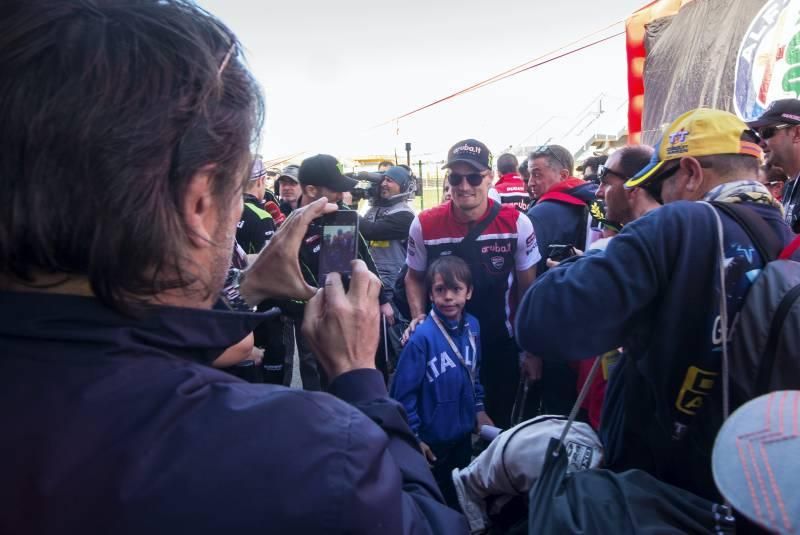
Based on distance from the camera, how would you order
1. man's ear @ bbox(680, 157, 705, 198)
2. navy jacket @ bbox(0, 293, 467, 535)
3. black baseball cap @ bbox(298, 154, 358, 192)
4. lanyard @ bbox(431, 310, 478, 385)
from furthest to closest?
black baseball cap @ bbox(298, 154, 358, 192) < lanyard @ bbox(431, 310, 478, 385) < man's ear @ bbox(680, 157, 705, 198) < navy jacket @ bbox(0, 293, 467, 535)

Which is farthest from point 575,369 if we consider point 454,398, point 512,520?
point 512,520

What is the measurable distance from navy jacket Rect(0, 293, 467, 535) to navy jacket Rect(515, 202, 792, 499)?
80 cm

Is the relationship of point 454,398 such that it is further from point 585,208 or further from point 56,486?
point 56,486

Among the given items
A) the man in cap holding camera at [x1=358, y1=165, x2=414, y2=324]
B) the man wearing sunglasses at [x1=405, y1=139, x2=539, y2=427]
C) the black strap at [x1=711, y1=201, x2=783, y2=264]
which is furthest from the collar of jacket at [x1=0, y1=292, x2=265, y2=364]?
the man in cap holding camera at [x1=358, y1=165, x2=414, y2=324]

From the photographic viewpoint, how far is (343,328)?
0.97 meters

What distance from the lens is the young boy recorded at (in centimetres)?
249

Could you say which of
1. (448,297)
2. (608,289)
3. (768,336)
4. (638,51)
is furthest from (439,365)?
(638,51)

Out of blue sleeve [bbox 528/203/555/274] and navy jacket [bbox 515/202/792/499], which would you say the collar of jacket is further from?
blue sleeve [bbox 528/203/555/274]

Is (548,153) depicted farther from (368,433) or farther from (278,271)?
(368,433)

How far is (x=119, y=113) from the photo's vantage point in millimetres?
605

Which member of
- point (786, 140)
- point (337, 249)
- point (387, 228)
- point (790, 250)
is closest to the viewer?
→ point (790, 250)

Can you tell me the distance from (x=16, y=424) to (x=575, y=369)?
9.01 ft

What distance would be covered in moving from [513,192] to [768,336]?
5.21m

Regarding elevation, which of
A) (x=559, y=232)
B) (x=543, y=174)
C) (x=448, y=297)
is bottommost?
(x=448, y=297)
